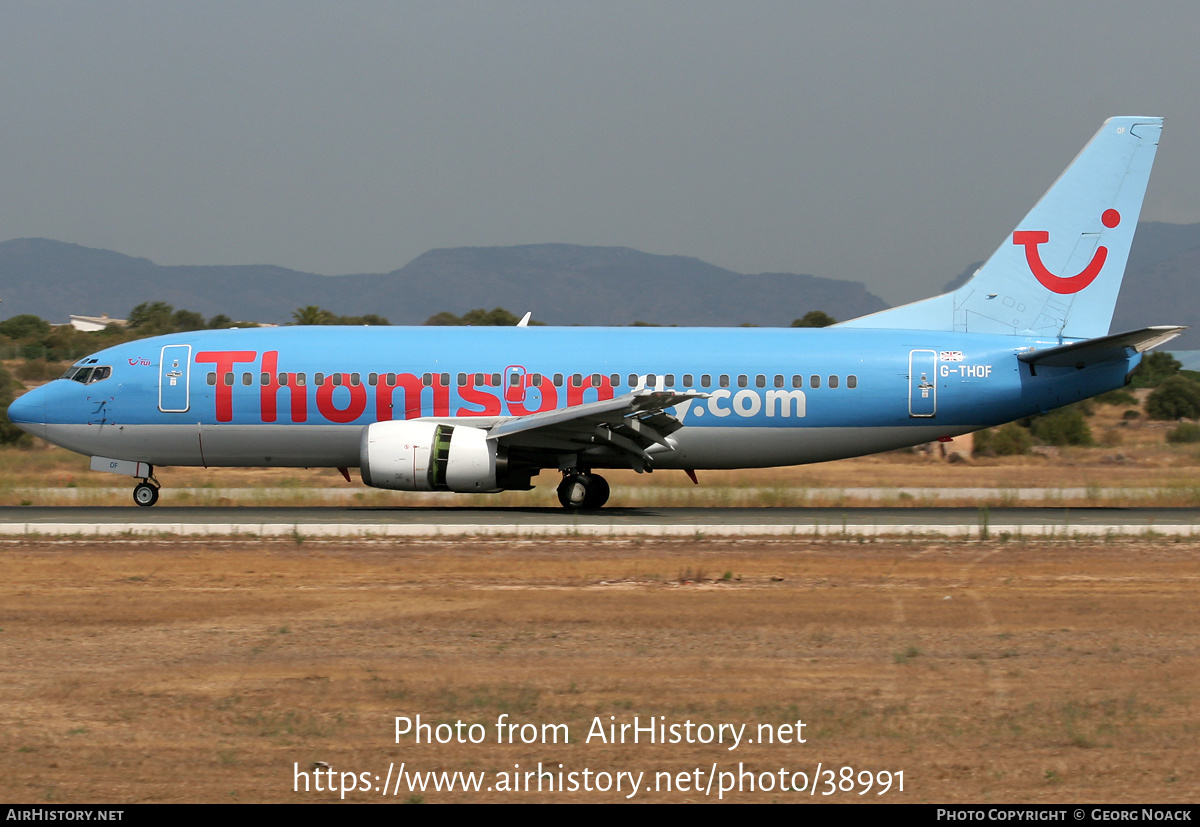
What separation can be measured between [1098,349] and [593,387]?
9721mm

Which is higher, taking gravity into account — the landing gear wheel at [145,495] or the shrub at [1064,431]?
the shrub at [1064,431]

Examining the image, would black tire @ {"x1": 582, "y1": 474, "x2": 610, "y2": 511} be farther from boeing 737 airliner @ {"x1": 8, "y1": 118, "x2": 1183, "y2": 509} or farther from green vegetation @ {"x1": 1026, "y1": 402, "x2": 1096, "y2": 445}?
green vegetation @ {"x1": 1026, "y1": 402, "x2": 1096, "y2": 445}

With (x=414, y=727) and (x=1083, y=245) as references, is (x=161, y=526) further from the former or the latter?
(x=1083, y=245)

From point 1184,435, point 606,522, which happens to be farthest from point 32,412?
point 1184,435

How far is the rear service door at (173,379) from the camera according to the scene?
76.7ft

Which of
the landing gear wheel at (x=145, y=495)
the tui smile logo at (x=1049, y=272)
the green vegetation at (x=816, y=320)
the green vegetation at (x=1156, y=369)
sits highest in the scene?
the green vegetation at (x=816, y=320)

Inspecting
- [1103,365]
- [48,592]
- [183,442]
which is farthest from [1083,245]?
[48,592]

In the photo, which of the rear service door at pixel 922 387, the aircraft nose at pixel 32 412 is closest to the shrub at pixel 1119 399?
the rear service door at pixel 922 387

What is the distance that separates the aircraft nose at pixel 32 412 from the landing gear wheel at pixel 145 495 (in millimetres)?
2159

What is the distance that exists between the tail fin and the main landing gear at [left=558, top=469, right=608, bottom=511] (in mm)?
8392

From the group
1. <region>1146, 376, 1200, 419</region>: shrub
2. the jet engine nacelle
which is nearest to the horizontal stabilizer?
the jet engine nacelle

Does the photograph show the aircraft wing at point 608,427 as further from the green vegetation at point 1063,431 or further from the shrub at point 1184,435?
the shrub at point 1184,435

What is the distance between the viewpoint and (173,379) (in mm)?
23500
